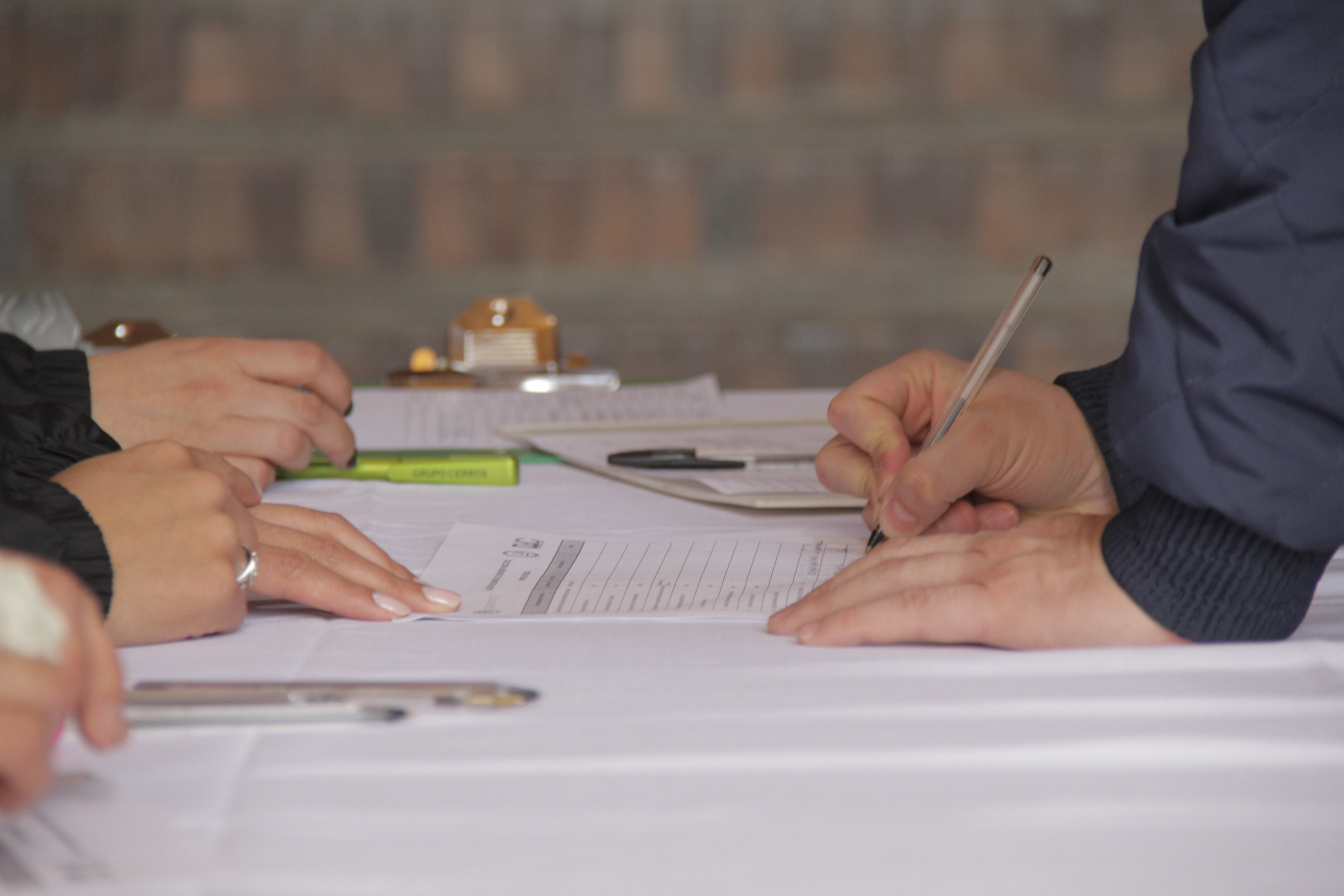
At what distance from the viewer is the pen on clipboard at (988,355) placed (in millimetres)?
839

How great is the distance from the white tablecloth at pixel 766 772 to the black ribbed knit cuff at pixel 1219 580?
0.07 feet

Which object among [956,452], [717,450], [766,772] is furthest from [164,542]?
[717,450]

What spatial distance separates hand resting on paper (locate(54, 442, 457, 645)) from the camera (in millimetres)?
631

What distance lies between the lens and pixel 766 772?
483mm

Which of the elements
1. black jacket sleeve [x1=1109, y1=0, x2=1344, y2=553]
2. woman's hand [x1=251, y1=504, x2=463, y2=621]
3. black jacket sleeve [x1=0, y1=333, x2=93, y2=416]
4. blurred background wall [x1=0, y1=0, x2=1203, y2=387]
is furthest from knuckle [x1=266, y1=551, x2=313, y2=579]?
blurred background wall [x1=0, y1=0, x2=1203, y2=387]

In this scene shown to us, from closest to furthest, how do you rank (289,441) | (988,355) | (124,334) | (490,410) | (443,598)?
(443,598), (988,355), (289,441), (490,410), (124,334)

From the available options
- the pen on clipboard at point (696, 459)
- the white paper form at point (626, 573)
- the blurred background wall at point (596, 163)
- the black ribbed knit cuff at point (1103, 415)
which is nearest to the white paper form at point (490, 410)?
the pen on clipboard at point (696, 459)

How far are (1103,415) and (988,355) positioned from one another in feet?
0.34

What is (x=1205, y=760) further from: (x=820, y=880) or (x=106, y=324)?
(x=106, y=324)

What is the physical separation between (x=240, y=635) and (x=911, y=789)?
1.25ft

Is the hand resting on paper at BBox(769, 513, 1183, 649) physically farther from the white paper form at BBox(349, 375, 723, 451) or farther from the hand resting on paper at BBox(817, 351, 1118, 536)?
the white paper form at BBox(349, 375, 723, 451)

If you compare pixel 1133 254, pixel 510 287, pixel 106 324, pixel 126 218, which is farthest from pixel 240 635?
pixel 1133 254

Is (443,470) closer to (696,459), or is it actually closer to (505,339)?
(696,459)

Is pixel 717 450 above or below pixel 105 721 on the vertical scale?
below
